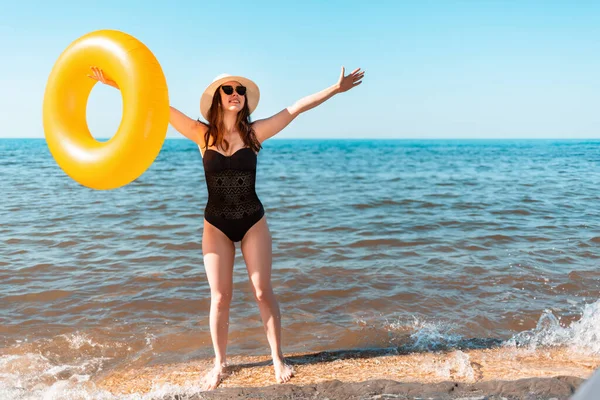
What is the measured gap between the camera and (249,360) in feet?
13.5

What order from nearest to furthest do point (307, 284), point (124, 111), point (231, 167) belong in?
1. point (124, 111)
2. point (231, 167)
3. point (307, 284)

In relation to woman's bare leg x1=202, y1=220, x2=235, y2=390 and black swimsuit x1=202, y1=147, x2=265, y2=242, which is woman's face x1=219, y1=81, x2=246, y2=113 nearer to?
black swimsuit x1=202, y1=147, x2=265, y2=242

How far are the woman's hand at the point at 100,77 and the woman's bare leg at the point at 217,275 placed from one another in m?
1.12

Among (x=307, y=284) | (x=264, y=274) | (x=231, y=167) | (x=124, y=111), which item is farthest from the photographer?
(x=307, y=284)

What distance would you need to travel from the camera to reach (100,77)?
3496 mm

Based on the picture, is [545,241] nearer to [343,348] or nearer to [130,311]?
[343,348]

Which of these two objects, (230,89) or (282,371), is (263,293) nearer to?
(282,371)

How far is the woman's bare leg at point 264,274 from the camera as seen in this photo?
11.7ft

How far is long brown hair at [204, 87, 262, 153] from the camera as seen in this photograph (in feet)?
11.5

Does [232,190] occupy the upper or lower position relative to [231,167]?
lower

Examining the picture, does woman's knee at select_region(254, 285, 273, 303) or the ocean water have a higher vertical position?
woman's knee at select_region(254, 285, 273, 303)

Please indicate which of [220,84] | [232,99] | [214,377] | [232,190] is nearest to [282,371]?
[214,377]

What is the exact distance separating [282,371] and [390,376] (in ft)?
2.44

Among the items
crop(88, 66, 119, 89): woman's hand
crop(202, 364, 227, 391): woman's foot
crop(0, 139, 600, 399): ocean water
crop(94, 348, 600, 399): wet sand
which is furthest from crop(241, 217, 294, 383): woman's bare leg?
crop(88, 66, 119, 89): woman's hand
